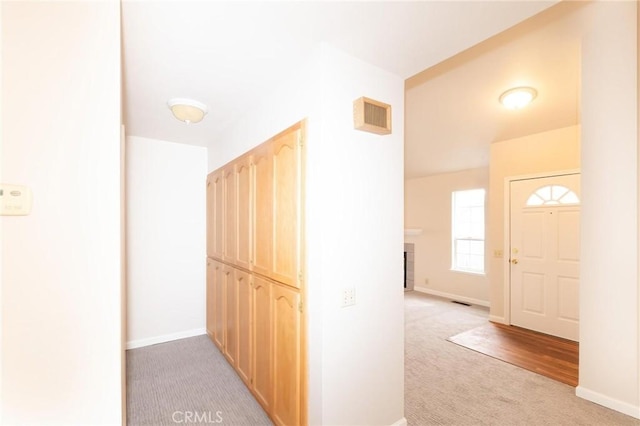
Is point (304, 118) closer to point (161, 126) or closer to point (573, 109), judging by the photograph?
point (161, 126)

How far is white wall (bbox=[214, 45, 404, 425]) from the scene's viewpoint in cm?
165

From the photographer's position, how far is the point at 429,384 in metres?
2.61

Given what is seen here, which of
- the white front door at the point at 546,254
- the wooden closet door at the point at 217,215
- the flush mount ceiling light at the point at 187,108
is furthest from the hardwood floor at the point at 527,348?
the flush mount ceiling light at the point at 187,108

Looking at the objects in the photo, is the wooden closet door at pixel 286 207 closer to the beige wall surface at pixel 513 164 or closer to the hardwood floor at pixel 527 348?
the hardwood floor at pixel 527 348

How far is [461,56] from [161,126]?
3.01 meters

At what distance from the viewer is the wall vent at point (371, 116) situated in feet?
5.56

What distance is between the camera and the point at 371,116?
1.75 meters

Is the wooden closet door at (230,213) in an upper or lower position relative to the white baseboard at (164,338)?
upper

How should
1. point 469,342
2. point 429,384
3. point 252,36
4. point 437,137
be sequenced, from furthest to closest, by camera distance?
point 437,137
point 469,342
point 429,384
point 252,36

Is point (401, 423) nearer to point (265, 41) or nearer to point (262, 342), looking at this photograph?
point (262, 342)
